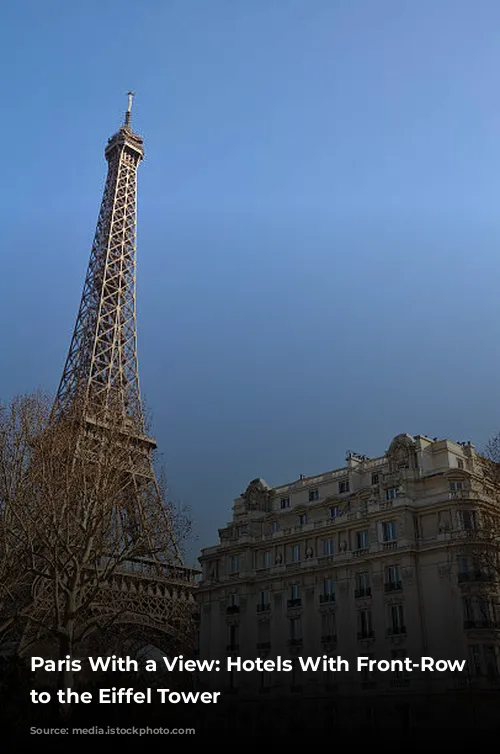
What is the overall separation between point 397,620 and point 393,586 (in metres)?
2.04

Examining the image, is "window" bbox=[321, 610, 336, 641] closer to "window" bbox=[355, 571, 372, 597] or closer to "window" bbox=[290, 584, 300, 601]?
"window" bbox=[355, 571, 372, 597]

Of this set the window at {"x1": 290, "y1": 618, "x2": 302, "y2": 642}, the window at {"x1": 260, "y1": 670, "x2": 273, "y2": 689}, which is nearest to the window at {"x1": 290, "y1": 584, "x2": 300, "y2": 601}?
the window at {"x1": 290, "y1": 618, "x2": 302, "y2": 642}

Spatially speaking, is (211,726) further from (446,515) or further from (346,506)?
(346,506)

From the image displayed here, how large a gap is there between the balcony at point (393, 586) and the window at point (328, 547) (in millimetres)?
5783

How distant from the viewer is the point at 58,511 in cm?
2895

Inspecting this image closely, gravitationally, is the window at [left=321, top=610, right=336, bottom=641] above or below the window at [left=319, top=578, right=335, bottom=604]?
below

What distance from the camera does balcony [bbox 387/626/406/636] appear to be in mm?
43806

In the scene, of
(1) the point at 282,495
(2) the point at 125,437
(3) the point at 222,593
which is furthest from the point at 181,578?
(2) the point at 125,437

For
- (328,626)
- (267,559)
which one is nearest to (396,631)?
(328,626)

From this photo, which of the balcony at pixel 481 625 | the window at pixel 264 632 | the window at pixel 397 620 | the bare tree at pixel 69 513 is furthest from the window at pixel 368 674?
the bare tree at pixel 69 513

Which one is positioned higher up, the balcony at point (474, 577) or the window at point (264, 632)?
the balcony at point (474, 577)

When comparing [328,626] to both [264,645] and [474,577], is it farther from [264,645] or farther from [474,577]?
[474,577]

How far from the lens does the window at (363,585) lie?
4678 cm

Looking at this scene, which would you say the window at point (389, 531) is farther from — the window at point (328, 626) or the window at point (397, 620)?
the window at point (328, 626)
